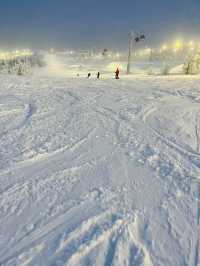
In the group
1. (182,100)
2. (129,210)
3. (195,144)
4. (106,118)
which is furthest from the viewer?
(182,100)

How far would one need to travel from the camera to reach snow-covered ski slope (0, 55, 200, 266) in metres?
3.67

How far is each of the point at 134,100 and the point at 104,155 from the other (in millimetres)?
6426

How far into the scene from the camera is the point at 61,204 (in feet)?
15.0

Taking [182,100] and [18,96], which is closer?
[182,100]

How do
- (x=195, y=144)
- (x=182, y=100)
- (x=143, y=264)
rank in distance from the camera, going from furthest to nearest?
1. (x=182, y=100)
2. (x=195, y=144)
3. (x=143, y=264)

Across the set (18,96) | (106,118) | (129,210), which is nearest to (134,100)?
(106,118)

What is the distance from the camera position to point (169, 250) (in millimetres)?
3678

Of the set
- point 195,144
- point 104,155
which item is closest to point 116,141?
point 104,155

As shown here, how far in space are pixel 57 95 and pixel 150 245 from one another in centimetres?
1084

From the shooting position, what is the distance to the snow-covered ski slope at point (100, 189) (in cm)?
367

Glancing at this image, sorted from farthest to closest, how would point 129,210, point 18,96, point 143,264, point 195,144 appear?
1. point 18,96
2. point 195,144
3. point 129,210
4. point 143,264

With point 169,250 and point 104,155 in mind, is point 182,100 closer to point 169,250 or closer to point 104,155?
point 104,155

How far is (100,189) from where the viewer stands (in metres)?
5.04

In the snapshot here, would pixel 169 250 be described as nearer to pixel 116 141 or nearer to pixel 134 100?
pixel 116 141
